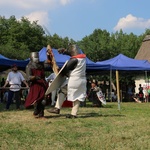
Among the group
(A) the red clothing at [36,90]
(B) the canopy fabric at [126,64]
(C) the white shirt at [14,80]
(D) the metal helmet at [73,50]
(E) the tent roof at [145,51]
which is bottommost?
(A) the red clothing at [36,90]

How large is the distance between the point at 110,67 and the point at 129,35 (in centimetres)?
4527

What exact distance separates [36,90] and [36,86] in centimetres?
9

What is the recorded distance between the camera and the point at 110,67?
18516 mm

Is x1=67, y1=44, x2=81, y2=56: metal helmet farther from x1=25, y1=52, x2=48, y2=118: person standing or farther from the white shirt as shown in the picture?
the white shirt

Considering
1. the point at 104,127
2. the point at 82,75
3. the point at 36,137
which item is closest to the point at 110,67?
the point at 82,75

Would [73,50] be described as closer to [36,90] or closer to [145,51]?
[36,90]

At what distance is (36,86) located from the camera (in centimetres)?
805

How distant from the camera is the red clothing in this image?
26.2ft

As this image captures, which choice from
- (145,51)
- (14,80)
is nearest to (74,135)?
(14,80)

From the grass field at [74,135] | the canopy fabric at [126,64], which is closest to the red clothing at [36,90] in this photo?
the grass field at [74,135]

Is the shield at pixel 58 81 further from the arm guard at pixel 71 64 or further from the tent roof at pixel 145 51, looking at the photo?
the tent roof at pixel 145 51

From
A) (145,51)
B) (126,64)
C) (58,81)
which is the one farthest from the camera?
(145,51)

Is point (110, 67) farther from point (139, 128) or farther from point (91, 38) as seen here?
point (91, 38)

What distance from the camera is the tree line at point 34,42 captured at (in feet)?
162
